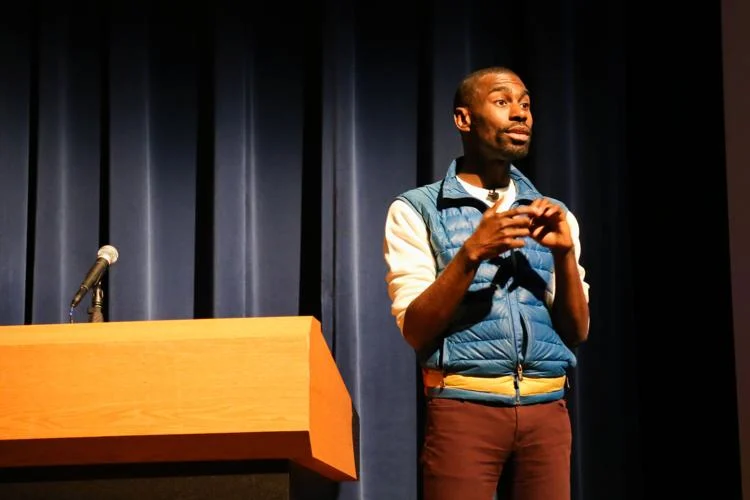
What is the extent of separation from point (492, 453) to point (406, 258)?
0.47 metres

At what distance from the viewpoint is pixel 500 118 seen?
223 centimetres

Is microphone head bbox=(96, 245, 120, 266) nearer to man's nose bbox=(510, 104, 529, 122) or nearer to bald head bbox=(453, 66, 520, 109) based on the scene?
bald head bbox=(453, 66, 520, 109)

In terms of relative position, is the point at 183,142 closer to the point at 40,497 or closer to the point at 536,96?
the point at 536,96

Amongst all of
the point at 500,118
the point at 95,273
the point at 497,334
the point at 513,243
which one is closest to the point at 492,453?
the point at 497,334

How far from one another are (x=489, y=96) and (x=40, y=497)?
1.31 meters

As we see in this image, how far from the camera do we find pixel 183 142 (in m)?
3.26

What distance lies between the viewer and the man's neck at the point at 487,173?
2270 mm

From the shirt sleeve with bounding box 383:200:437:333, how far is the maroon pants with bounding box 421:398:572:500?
0.25m

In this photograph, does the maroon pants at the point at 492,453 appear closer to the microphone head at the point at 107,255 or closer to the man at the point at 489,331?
the man at the point at 489,331

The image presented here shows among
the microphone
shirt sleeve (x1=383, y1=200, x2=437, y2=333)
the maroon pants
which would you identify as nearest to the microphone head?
the microphone

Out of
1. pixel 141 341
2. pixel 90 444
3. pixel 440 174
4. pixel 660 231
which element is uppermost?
pixel 440 174

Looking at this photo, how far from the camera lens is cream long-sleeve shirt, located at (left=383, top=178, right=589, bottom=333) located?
2.12m

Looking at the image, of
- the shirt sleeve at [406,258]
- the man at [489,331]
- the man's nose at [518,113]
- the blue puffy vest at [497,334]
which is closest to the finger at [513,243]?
the man at [489,331]

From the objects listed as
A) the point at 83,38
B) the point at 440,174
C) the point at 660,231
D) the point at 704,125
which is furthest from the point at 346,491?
the point at 83,38
